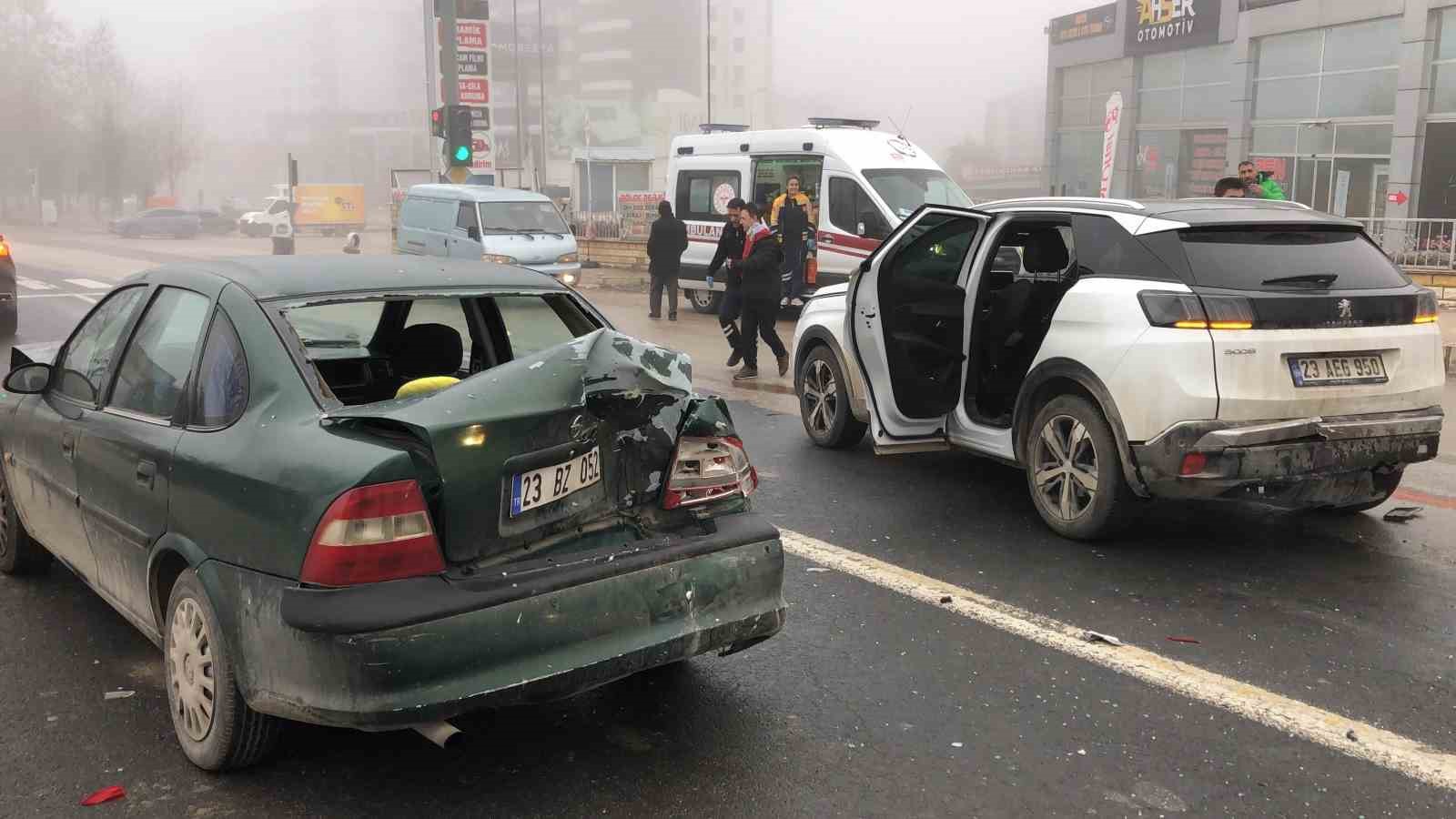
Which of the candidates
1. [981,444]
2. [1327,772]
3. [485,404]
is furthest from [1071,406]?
[485,404]

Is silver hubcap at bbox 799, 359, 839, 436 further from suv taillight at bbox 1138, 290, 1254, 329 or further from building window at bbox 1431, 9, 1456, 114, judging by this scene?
building window at bbox 1431, 9, 1456, 114

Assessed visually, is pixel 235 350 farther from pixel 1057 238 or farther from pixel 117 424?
pixel 1057 238

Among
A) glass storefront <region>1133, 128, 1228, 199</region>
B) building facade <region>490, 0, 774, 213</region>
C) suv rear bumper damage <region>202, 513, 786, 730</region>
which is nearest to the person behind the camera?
suv rear bumper damage <region>202, 513, 786, 730</region>

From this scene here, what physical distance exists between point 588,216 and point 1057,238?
930 inches

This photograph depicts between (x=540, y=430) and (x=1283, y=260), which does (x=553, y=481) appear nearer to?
(x=540, y=430)

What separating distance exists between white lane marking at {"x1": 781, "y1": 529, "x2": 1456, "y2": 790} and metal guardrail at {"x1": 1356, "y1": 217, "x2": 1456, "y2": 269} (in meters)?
15.3

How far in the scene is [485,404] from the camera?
3.27 m

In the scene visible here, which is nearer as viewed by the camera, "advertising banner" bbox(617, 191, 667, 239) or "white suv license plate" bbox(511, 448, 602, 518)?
"white suv license plate" bbox(511, 448, 602, 518)

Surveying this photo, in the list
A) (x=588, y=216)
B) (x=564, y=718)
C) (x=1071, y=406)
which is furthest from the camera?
(x=588, y=216)

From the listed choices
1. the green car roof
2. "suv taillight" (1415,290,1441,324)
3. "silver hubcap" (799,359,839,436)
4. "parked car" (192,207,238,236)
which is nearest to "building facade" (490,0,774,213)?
"parked car" (192,207,238,236)

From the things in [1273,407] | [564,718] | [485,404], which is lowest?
[564,718]

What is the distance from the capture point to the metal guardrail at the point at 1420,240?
1808 centimetres

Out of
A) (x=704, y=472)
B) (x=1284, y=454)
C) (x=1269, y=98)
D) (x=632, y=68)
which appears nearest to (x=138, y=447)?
(x=704, y=472)

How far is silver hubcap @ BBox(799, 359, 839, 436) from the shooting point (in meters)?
8.20
